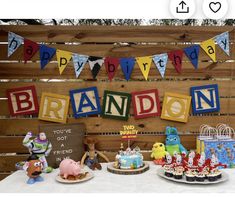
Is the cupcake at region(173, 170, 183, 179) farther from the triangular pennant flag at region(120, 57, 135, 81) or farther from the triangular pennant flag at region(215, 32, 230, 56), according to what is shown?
the triangular pennant flag at region(215, 32, 230, 56)

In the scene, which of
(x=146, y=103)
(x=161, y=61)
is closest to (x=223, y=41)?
(x=161, y=61)

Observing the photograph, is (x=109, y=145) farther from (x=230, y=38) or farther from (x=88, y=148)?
(x=230, y=38)

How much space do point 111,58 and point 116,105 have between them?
344 mm

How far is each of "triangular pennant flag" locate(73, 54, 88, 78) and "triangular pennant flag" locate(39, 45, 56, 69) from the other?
165mm

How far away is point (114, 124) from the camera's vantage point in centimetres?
261

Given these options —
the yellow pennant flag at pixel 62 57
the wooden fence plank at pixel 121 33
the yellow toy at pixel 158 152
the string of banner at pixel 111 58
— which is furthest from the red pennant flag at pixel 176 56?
the yellow pennant flag at pixel 62 57

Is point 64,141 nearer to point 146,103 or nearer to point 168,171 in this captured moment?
point 146,103

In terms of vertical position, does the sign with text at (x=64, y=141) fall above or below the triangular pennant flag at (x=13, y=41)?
below

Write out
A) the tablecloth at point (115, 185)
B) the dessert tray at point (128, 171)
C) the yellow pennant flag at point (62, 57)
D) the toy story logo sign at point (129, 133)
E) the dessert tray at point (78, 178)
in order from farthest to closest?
the yellow pennant flag at point (62, 57)
the toy story logo sign at point (129, 133)
the dessert tray at point (128, 171)
the dessert tray at point (78, 178)
the tablecloth at point (115, 185)

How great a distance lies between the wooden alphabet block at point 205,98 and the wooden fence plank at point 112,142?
22cm

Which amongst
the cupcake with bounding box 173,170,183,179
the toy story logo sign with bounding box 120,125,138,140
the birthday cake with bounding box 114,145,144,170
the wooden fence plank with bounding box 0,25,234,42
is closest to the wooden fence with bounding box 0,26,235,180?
the wooden fence plank with bounding box 0,25,234,42

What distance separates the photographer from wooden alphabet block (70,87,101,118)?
2570 mm

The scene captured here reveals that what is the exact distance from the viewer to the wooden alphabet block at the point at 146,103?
8.48ft
